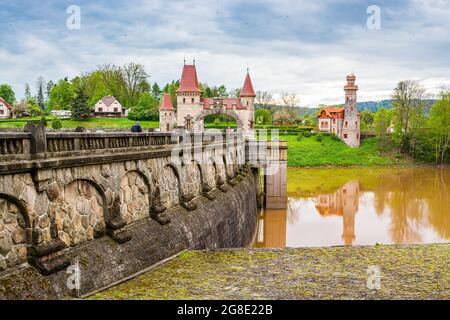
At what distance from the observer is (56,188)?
9.04 meters

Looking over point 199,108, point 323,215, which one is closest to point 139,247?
point 323,215

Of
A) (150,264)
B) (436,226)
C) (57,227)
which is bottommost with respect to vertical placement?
(436,226)

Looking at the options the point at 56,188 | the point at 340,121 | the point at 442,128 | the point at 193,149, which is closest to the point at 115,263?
the point at 56,188

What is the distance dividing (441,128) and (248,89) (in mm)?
25903

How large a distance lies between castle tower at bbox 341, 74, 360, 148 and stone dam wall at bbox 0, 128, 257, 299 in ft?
184

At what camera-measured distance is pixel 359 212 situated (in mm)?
32125

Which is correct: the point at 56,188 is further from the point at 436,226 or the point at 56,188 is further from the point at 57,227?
the point at 436,226

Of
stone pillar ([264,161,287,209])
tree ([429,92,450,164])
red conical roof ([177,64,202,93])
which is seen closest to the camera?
stone pillar ([264,161,287,209])

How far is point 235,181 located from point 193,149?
7041mm

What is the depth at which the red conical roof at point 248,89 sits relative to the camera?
6364cm

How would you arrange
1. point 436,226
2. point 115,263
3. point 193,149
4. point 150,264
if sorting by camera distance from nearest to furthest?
point 115,263 → point 150,264 → point 193,149 → point 436,226

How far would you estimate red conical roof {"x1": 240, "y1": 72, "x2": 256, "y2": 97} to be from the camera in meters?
63.6

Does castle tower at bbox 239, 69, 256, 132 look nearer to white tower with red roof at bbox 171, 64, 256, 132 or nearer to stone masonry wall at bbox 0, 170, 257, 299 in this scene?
white tower with red roof at bbox 171, 64, 256, 132

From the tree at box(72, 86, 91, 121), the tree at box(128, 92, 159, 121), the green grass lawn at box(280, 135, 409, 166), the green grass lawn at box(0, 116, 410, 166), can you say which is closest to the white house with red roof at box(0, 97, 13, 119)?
the green grass lawn at box(0, 116, 410, 166)
